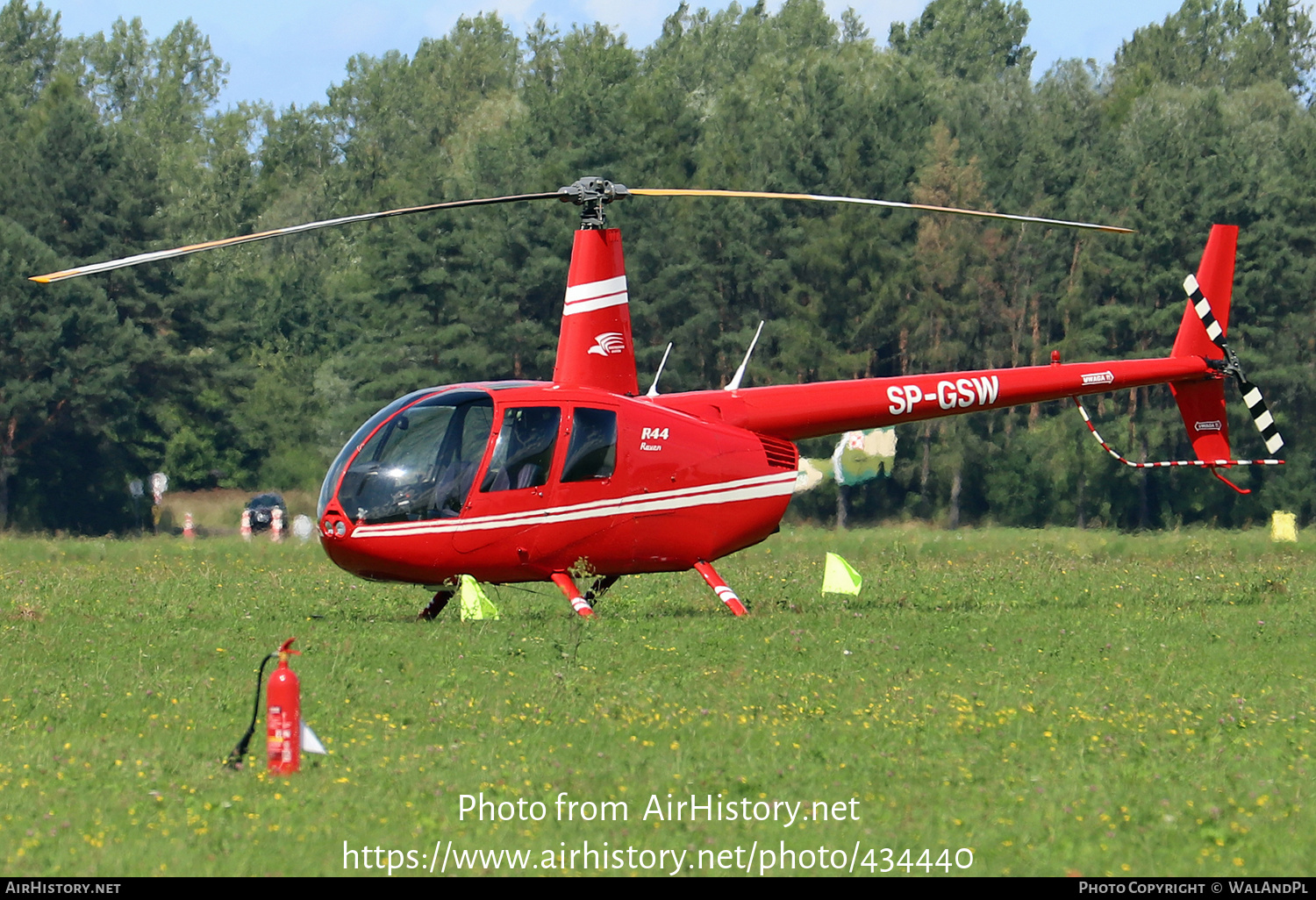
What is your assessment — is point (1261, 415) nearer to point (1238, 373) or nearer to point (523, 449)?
point (1238, 373)

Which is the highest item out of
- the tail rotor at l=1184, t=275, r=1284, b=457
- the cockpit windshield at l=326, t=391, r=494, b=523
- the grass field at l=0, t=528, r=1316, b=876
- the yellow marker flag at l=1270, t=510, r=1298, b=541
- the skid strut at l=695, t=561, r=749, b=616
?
the tail rotor at l=1184, t=275, r=1284, b=457

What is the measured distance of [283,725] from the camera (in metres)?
8.82

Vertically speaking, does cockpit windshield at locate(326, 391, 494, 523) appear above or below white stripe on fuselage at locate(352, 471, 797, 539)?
above

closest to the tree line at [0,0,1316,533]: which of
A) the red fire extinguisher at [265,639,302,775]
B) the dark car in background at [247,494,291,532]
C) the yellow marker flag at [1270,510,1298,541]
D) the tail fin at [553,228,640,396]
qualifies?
the dark car in background at [247,494,291,532]

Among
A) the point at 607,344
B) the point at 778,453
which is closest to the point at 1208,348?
the point at 778,453

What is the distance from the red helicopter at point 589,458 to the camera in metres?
14.6

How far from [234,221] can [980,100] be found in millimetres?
39817

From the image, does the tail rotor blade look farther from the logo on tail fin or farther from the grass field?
the logo on tail fin

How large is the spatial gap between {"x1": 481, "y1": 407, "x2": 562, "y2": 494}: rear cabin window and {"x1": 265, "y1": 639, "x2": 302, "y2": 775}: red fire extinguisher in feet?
19.7

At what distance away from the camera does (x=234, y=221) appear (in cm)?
8288

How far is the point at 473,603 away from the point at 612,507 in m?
1.66

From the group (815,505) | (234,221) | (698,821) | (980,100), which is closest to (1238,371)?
(698,821)

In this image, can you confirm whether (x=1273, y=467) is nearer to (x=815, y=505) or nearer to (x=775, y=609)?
(x=815, y=505)

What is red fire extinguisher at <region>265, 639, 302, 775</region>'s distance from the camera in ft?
28.7
